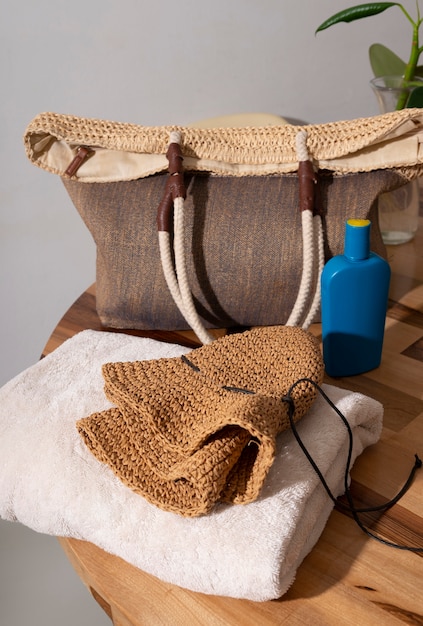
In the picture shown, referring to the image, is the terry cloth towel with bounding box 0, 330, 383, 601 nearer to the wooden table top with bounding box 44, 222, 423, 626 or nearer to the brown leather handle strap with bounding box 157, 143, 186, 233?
the wooden table top with bounding box 44, 222, 423, 626

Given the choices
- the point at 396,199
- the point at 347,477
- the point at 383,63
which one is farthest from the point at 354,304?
the point at 383,63

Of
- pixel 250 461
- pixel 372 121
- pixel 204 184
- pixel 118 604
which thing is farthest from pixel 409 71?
pixel 118 604

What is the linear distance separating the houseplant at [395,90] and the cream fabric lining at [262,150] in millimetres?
152

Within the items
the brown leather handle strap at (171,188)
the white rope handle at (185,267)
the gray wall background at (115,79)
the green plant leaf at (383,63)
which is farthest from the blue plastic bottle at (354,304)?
the gray wall background at (115,79)

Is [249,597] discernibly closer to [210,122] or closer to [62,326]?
[62,326]

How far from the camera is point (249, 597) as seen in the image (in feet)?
1.68

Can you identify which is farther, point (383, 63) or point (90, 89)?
point (90, 89)

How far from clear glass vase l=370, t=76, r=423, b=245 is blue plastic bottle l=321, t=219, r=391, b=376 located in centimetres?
26

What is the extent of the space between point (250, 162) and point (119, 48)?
0.53m

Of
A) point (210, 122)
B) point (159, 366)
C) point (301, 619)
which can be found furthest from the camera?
point (210, 122)

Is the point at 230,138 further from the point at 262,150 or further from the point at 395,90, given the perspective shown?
the point at 395,90

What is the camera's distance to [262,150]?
0.80 meters

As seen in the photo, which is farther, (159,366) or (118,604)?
(159,366)

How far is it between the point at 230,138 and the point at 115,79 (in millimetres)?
501
